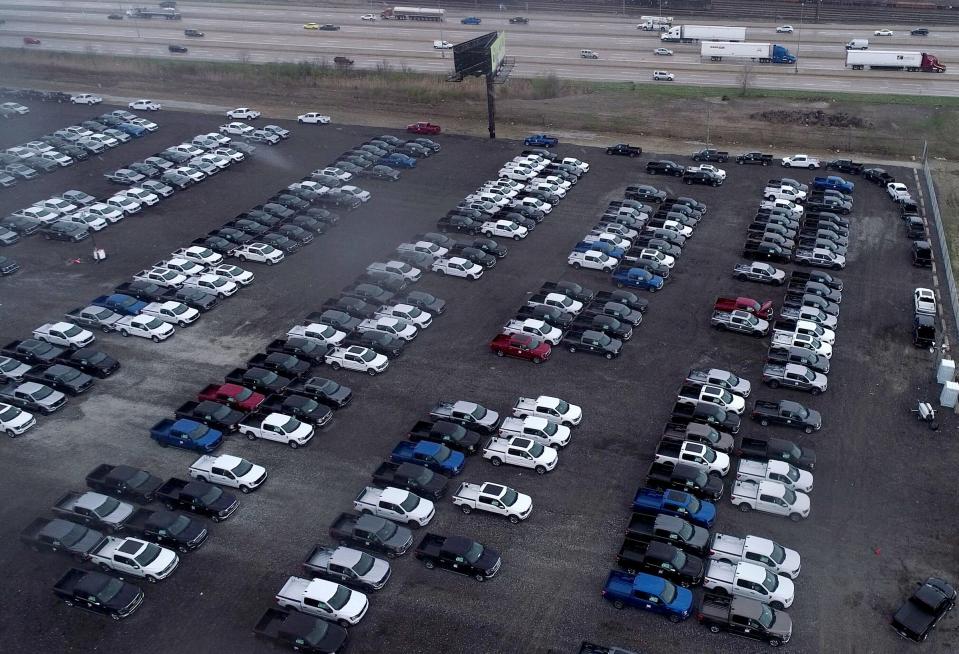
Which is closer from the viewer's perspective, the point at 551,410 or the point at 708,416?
the point at 708,416

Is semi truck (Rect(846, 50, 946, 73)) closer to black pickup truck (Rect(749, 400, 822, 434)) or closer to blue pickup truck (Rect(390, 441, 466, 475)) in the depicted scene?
black pickup truck (Rect(749, 400, 822, 434))

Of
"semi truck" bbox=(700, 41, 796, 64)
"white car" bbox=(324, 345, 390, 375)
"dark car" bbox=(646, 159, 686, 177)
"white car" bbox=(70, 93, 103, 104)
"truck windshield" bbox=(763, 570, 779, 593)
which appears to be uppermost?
"semi truck" bbox=(700, 41, 796, 64)

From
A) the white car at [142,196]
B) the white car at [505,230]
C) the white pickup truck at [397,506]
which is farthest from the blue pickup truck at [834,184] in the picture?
the white car at [142,196]

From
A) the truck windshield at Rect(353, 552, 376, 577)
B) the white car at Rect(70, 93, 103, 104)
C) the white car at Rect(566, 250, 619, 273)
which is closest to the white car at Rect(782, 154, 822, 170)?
the white car at Rect(566, 250, 619, 273)

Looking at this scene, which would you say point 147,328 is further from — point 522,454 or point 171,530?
point 522,454

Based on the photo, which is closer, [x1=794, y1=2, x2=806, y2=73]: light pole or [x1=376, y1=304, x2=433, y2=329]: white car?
[x1=376, y1=304, x2=433, y2=329]: white car

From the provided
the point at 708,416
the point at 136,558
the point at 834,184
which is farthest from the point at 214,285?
the point at 834,184

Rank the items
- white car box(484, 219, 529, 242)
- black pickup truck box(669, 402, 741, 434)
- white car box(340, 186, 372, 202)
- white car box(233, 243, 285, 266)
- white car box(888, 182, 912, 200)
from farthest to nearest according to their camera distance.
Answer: white car box(340, 186, 372, 202) < white car box(888, 182, 912, 200) < white car box(484, 219, 529, 242) < white car box(233, 243, 285, 266) < black pickup truck box(669, 402, 741, 434)
